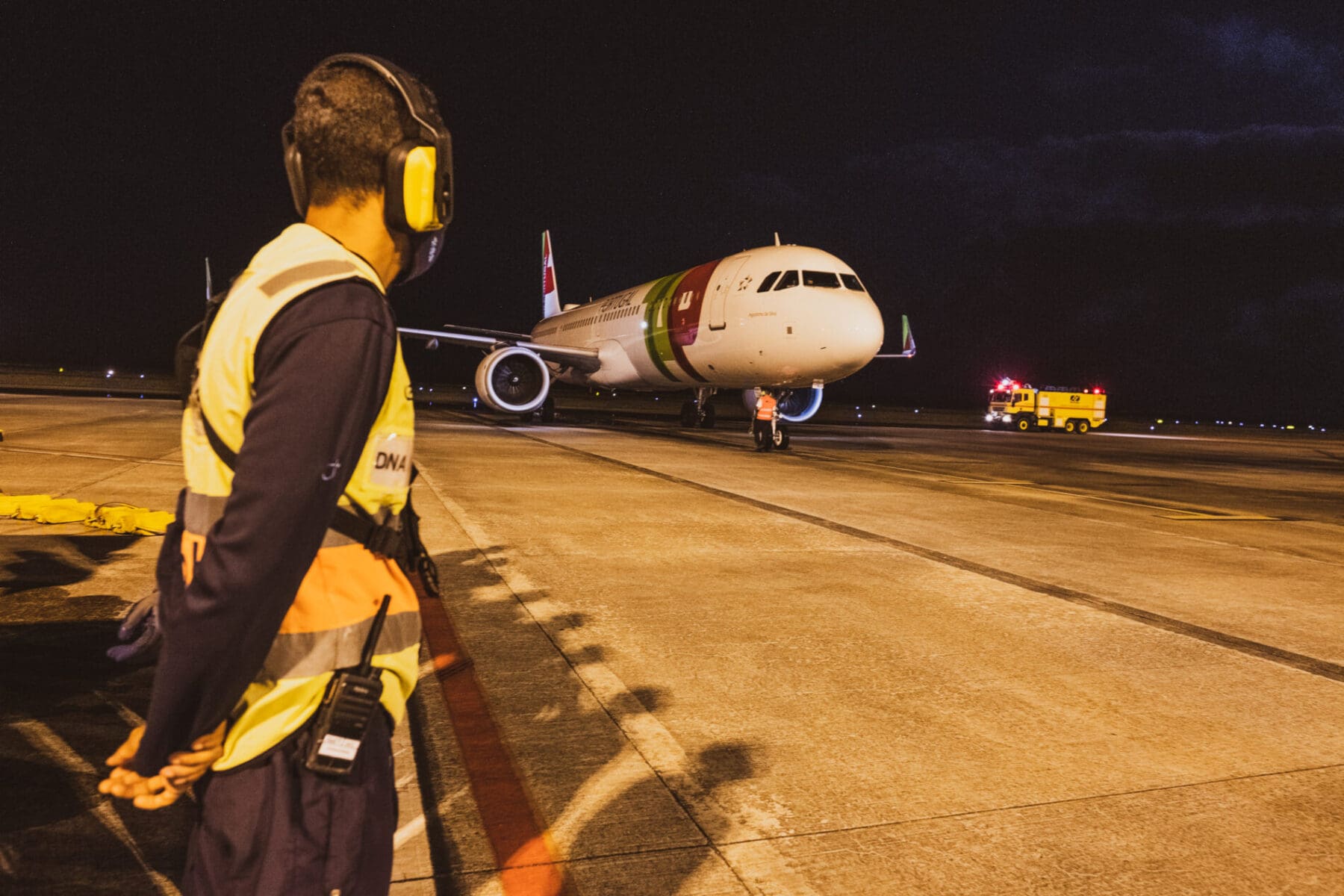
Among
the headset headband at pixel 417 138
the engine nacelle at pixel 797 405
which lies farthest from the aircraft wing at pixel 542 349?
the headset headband at pixel 417 138

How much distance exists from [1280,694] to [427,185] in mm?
4271

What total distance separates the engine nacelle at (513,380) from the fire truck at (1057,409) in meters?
23.4

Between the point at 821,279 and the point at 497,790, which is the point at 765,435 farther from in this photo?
the point at 497,790

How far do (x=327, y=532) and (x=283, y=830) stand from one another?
437mm

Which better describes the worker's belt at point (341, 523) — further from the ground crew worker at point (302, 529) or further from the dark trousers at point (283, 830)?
the dark trousers at point (283, 830)

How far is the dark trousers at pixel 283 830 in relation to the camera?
130 cm

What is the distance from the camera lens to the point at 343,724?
1.31 metres

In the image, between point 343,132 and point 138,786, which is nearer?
point 138,786

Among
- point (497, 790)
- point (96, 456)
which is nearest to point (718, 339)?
point (96, 456)

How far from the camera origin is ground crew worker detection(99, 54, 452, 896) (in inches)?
47.8

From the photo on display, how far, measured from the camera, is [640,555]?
6.43 metres

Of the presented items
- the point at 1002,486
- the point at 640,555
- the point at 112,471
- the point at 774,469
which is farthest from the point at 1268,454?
the point at 112,471

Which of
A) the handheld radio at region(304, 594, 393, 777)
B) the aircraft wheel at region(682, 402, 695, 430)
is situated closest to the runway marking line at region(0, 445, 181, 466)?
the handheld radio at region(304, 594, 393, 777)

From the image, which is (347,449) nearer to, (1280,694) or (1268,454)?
(1280,694)
